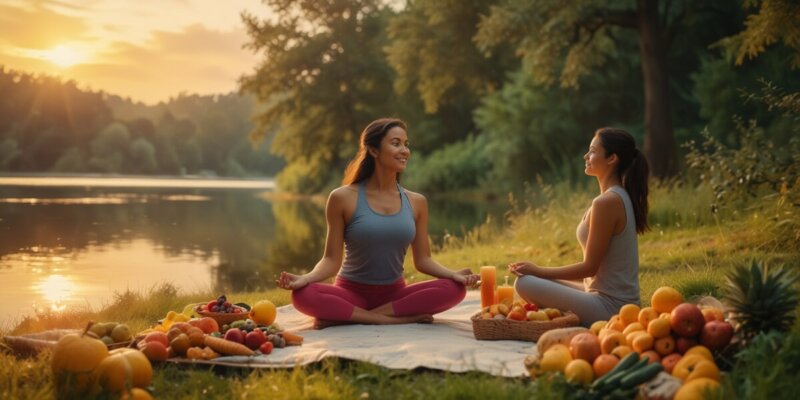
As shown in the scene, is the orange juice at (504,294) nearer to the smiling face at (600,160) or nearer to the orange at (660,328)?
the smiling face at (600,160)

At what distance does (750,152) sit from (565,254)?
274 cm

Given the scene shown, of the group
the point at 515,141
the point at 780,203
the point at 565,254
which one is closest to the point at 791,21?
the point at 780,203

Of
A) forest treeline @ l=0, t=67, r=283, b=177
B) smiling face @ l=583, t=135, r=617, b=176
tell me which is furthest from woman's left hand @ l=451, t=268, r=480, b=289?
forest treeline @ l=0, t=67, r=283, b=177

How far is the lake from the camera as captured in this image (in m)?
10.2

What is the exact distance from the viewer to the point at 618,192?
561 centimetres

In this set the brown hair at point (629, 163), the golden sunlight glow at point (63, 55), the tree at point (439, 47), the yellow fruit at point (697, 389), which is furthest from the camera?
the tree at point (439, 47)

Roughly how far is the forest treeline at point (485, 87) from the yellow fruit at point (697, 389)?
7.73m

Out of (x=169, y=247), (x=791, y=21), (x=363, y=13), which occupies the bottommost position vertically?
(x=169, y=247)

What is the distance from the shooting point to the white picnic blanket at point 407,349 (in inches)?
189

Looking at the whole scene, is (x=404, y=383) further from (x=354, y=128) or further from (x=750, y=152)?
(x=354, y=128)

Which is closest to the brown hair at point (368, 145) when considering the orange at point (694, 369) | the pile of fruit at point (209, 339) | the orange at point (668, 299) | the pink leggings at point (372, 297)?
the pink leggings at point (372, 297)

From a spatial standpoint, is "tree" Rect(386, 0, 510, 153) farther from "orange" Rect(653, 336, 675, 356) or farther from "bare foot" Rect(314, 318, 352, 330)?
"orange" Rect(653, 336, 675, 356)

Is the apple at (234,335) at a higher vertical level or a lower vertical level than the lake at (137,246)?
higher

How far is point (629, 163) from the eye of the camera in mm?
5711
